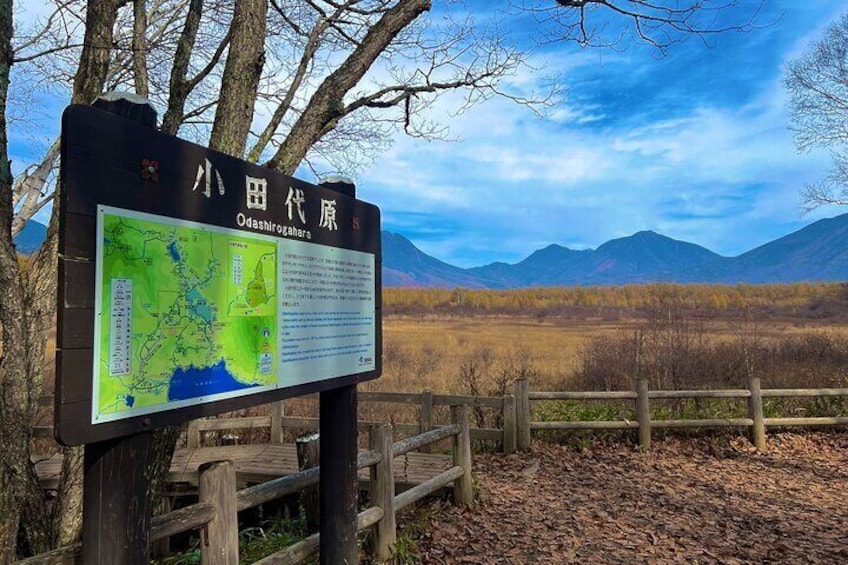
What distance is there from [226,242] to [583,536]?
460 cm

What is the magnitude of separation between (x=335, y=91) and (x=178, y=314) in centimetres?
318

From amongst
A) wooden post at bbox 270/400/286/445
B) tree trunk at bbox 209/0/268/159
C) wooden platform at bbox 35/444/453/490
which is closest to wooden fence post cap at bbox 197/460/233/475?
tree trunk at bbox 209/0/268/159

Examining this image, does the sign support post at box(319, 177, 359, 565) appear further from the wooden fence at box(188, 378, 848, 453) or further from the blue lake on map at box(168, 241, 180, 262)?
the wooden fence at box(188, 378, 848, 453)

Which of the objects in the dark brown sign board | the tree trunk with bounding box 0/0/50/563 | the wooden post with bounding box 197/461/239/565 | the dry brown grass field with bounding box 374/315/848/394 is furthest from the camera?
the dry brown grass field with bounding box 374/315/848/394

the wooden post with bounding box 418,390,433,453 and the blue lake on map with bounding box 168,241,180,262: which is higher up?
the blue lake on map with bounding box 168,241,180,262

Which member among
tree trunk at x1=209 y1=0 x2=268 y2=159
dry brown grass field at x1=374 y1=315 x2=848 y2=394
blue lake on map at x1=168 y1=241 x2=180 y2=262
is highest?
tree trunk at x1=209 y1=0 x2=268 y2=159

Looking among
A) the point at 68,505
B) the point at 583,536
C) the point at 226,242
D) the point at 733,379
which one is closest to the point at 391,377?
the point at 733,379

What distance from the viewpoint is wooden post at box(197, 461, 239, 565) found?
294 cm

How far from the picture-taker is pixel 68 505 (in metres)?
3.82

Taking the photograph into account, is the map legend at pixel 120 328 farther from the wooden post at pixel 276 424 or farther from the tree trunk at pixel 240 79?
the wooden post at pixel 276 424

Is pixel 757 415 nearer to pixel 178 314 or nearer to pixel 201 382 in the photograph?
pixel 201 382

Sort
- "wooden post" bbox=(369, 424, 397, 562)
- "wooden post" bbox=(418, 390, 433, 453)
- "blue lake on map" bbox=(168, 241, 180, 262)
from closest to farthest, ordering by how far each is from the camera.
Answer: "blue lake on map" bbox=(168, 241, 180, 262) → "wooden post" bbox=(369, 424, 397, 562) → "wooden post" bbox=(418, 390, 433, 453)

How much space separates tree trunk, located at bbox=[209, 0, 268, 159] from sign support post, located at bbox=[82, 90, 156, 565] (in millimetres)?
2244

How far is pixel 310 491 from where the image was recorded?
5543mm
